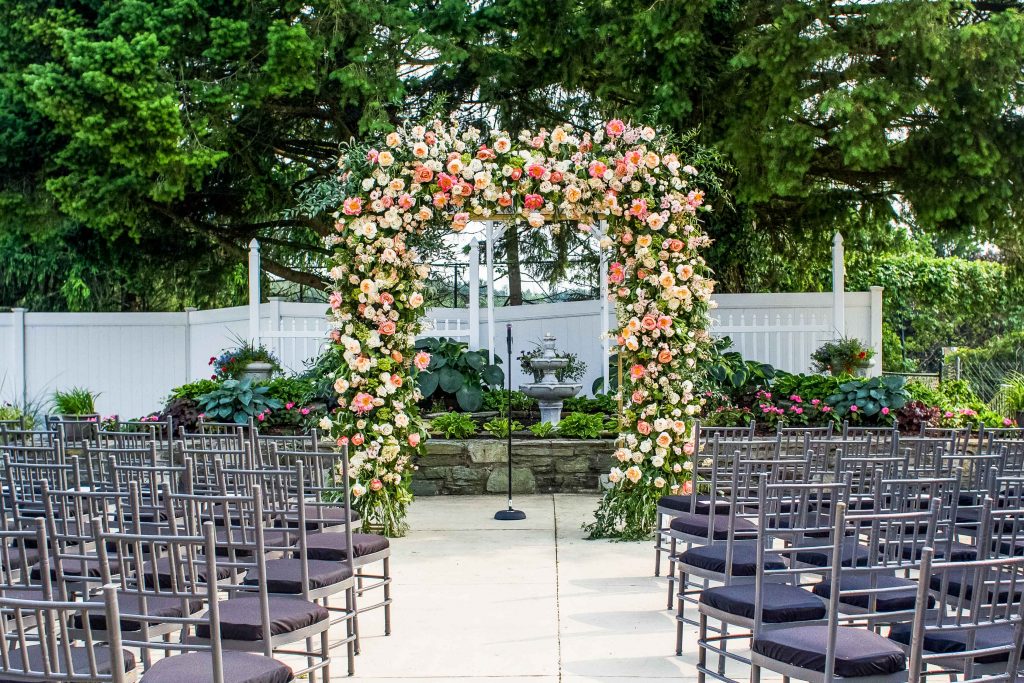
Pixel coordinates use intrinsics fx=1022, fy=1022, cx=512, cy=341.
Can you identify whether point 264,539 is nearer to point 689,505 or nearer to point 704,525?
point 704,525

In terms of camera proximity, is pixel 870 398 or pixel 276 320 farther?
pixel 276 320

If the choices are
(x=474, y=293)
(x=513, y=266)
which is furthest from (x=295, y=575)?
(x=513, y=266)

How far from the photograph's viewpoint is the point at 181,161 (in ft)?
32.0

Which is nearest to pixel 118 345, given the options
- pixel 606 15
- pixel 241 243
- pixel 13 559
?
pixel 241 243

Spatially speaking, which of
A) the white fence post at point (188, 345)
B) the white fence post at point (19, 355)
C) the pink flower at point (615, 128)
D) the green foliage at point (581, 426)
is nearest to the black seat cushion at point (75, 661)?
the pink flower at point (615, 128)

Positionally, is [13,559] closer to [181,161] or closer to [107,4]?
[181,161]

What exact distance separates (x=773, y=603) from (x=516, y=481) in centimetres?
551

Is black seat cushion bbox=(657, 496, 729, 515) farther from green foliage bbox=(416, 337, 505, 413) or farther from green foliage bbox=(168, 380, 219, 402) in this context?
green foliage bbox=(168, 380, 219, 402)

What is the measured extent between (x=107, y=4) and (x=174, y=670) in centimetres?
846

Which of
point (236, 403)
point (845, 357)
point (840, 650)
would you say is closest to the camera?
point (840, 650)

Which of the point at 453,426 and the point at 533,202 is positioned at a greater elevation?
the point at 533,202

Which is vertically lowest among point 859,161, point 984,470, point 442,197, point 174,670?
point 174,670

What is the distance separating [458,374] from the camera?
1003 cm

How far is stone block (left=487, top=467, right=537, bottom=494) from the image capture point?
898 cm
